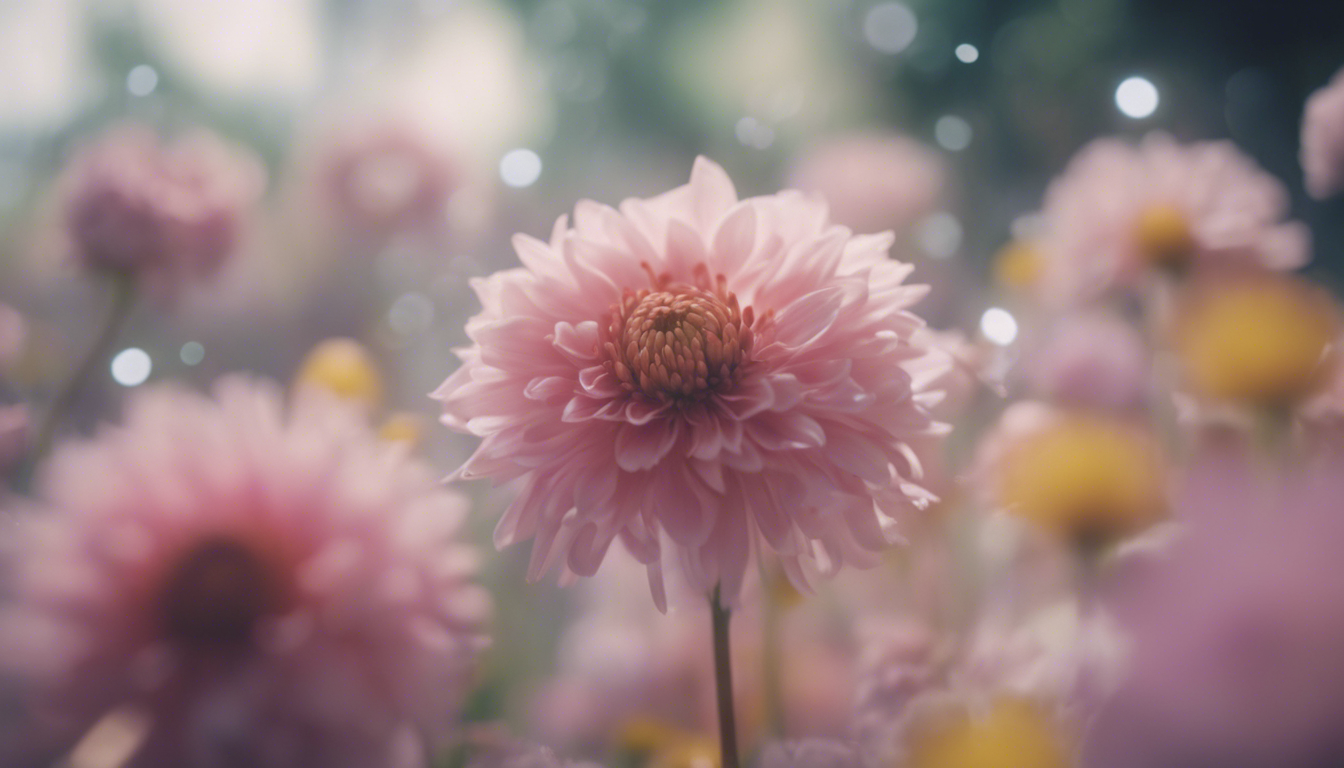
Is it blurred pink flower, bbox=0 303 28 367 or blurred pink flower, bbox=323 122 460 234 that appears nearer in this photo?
blurred pink flower, bbox=0 303 28 367

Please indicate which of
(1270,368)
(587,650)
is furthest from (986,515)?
(587,650)

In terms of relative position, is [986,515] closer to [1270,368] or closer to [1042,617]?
[1042,617]

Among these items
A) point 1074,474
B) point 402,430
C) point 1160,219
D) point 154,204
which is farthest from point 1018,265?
point 154,204

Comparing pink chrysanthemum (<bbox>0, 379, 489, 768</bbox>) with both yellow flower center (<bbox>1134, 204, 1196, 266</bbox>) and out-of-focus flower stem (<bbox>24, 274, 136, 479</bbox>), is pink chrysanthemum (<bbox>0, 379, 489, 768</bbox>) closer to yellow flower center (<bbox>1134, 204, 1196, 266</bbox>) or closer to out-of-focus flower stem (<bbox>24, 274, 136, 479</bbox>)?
out-of-focus flower stem (<bbox>24, 274, 136, 479</bbox>)

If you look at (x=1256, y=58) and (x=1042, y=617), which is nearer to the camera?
(x=1042, y=617)

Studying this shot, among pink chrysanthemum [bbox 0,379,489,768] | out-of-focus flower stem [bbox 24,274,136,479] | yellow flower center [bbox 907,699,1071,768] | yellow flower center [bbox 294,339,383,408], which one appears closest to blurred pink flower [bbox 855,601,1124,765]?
yellow flower center [bbox 907,699,1071,768]

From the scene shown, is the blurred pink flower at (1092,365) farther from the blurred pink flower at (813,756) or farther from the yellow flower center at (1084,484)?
the blurred pink flower at (813,756)
